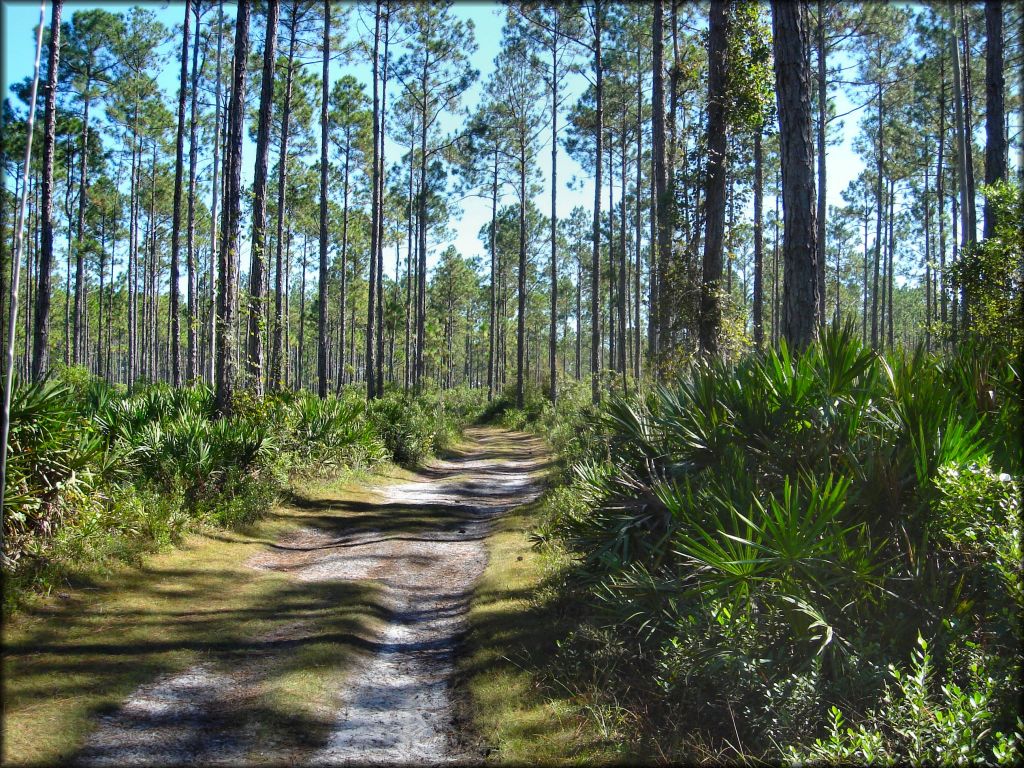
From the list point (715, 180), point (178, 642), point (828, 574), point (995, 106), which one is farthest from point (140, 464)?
point (995, 106)

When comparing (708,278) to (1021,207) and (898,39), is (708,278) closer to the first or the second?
(1021,207)

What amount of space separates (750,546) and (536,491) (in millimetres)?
10458

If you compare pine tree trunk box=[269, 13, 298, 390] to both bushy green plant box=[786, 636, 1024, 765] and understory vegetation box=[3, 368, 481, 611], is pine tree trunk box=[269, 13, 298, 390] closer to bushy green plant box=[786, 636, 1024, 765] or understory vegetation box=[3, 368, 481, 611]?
understory vegetation box=[3, 368, 481, 611]

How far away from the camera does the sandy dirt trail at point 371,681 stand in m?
4.25

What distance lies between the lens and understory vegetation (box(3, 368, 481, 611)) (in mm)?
6504

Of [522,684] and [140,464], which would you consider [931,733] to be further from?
[140,464]

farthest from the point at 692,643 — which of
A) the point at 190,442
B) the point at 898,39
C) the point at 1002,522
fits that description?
the point at 898,39

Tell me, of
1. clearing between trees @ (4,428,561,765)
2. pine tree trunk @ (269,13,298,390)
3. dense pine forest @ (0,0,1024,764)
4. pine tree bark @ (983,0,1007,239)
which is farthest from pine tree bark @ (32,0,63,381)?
pine tree bark @ (983,0,1007,239)

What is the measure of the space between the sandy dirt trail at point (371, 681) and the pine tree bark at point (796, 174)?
5.15m

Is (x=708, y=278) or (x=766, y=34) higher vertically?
(x=766, y=34)

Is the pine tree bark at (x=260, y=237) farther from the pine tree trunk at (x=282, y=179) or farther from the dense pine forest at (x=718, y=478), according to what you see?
the pine tree trunk at (x=282, y=179)

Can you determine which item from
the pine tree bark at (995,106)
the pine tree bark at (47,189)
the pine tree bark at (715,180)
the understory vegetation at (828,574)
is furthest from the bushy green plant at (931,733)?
the pine tree bark at (47,189)

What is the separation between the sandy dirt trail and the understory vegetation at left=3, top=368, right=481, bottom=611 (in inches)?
51.6

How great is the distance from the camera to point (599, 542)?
6.14 meters
